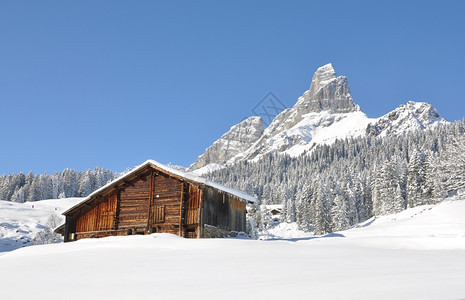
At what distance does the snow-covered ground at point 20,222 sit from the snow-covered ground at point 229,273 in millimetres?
44603

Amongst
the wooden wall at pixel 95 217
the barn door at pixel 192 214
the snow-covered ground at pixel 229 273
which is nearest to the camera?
the snow-covered ground at pixel 229 273

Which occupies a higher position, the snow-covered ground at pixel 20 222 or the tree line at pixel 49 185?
the tree line at pixel 49 185

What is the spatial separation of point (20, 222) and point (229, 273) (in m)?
71.0

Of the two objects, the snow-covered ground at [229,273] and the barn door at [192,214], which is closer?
the snow-covered ground at [229,273]

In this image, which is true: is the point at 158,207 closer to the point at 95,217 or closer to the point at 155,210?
the point at 155,210

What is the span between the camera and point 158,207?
31047 millimetres

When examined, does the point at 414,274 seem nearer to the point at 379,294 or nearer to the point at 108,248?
the point at 379,294

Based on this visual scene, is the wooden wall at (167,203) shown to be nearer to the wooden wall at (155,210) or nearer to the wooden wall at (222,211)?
the wooden wall at (155,210)

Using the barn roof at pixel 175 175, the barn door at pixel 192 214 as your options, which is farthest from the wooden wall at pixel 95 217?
the barn door at pixel 192 214

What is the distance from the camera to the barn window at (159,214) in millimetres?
30781

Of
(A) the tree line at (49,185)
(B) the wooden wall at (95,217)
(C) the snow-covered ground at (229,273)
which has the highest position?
(A) the tree line at (49,185)

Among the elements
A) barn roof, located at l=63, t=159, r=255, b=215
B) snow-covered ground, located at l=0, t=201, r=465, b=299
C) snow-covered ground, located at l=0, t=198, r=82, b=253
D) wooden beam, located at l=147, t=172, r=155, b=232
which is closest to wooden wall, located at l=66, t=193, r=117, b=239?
barn roof, located at l=63, t=159, r=255, b=215

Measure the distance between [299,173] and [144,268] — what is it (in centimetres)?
18214

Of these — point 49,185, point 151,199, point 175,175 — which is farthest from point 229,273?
point 49,185
